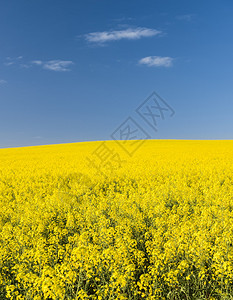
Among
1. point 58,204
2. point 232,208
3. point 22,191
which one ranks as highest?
point 22,191

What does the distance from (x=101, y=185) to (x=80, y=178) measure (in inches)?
89.5

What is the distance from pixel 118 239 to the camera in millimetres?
5195

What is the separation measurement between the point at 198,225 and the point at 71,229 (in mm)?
3935

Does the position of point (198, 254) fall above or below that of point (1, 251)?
below

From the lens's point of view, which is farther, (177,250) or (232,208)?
(232,208)

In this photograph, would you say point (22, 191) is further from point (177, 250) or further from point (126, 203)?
point (177, 250)

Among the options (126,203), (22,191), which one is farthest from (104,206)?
(22,191)

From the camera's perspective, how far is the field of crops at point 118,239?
177 inches

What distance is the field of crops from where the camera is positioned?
4488mm

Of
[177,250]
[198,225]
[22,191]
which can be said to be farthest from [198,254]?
[22,191]

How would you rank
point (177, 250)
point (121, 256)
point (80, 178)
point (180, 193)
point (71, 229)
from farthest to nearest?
point (80, 178) < point (180, 193) < point (71, 229) < point (177, 250) < point (121, 256)

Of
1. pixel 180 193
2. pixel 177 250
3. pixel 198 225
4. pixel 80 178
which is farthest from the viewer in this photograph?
pixel 80 178

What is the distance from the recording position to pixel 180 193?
1128 cm

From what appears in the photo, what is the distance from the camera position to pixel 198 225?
257 inches
